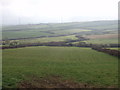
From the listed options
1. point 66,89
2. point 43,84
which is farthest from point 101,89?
point 43,84

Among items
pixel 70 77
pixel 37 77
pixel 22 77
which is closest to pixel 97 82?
pixel 70 77

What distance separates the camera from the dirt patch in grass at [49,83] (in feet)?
58.1

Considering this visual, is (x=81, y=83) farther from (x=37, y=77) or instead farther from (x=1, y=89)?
(x=1, y=89)

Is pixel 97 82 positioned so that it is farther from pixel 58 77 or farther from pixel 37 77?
pixel 37 77

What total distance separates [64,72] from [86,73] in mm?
3228

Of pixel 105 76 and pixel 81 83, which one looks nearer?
pixel 81 83

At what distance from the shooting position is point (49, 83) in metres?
18.8

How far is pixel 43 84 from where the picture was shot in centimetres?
1834

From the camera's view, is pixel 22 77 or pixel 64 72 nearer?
pixel 22 77

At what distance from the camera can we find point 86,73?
23.0 meters

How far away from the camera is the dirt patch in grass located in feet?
58.1

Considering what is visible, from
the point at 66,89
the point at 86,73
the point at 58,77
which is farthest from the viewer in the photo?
the point at 86,73

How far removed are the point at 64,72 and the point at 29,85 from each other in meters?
6.92

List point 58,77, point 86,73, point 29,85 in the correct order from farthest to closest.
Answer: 1. point 86,73
2. point 58,77
3. point 29,85
